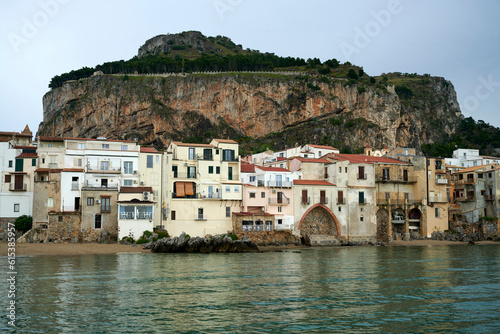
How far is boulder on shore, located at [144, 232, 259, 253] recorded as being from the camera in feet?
183

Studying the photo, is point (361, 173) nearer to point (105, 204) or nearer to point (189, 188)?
point (189, 188)

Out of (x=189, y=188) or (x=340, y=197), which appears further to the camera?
(x=340, y=197)

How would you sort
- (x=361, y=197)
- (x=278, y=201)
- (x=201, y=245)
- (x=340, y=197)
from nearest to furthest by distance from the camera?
(x=201, y=245) < (x=278, y=201) < (x=340, y=197) < (x=361, y=197)

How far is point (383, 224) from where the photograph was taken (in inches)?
3098

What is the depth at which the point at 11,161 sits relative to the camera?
2596 inches

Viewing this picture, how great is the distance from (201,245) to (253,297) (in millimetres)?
30245

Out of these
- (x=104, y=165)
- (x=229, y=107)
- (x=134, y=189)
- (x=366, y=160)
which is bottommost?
(x=134, y=189)

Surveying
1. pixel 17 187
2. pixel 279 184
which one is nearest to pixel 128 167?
pixel 17 187

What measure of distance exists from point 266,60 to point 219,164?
127 meters

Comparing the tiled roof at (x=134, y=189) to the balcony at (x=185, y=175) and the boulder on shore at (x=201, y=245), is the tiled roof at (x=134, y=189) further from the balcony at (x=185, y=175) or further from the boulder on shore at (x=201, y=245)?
the boulder on shore at (x=201, y=245)

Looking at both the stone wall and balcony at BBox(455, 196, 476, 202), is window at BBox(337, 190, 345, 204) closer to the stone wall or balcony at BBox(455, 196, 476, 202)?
balcony at BBox(455, 196, 476, 202)

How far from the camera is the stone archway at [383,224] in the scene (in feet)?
255

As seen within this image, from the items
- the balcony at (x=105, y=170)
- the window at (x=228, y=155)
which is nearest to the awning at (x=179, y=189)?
the window at (x=228, y=155)

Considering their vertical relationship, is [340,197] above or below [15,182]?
below
